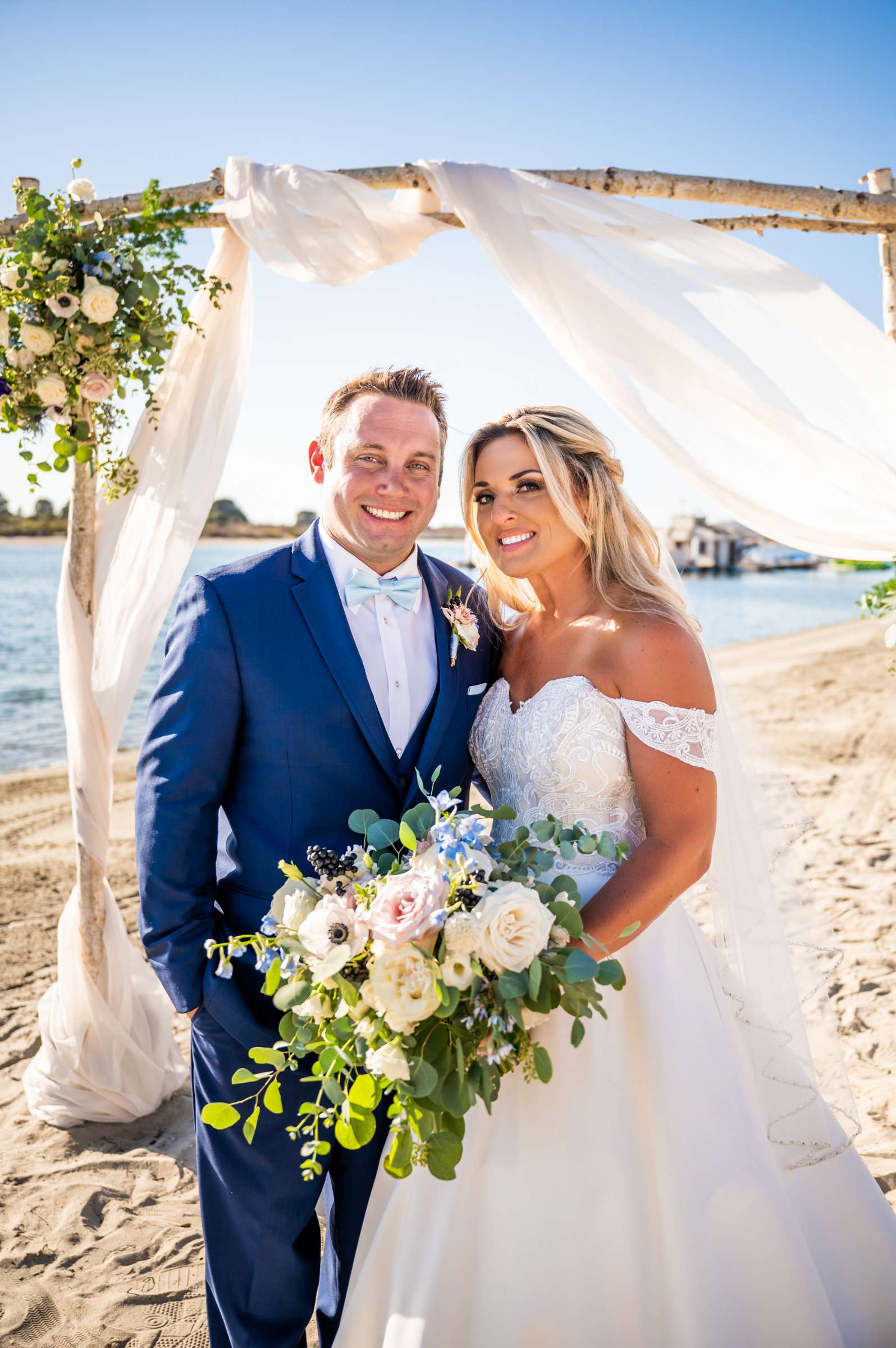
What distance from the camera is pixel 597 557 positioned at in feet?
9.38

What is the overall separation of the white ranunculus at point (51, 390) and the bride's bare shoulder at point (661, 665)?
2.17 m

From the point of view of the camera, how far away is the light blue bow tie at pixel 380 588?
8.39 ft

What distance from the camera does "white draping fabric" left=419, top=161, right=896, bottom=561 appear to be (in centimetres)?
289

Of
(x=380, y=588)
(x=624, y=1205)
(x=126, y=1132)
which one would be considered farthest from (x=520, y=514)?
(x=126, y=1132)

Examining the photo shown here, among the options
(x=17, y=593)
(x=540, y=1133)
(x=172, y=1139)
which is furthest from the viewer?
(x=17, y=593)

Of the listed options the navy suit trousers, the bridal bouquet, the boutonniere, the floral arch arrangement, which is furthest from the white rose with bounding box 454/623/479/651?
the floral arch arrangement

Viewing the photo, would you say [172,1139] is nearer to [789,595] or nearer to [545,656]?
[545,656]

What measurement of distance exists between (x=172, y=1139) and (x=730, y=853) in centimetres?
271

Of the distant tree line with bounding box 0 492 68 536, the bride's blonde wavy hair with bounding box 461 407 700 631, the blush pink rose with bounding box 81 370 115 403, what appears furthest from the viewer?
the distant tree line with bounding box 0 492 68 536

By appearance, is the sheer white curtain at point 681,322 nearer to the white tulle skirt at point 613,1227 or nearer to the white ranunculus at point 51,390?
the white ranunculus at point 51,390

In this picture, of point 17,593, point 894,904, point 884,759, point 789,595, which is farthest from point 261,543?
point 894,904

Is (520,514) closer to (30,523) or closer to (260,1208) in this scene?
(260,1208)

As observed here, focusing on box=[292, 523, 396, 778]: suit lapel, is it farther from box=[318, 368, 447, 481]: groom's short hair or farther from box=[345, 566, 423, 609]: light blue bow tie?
box=[318, 368, 447, 481]: groom's short hair

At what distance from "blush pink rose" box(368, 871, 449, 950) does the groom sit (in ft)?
2.17
